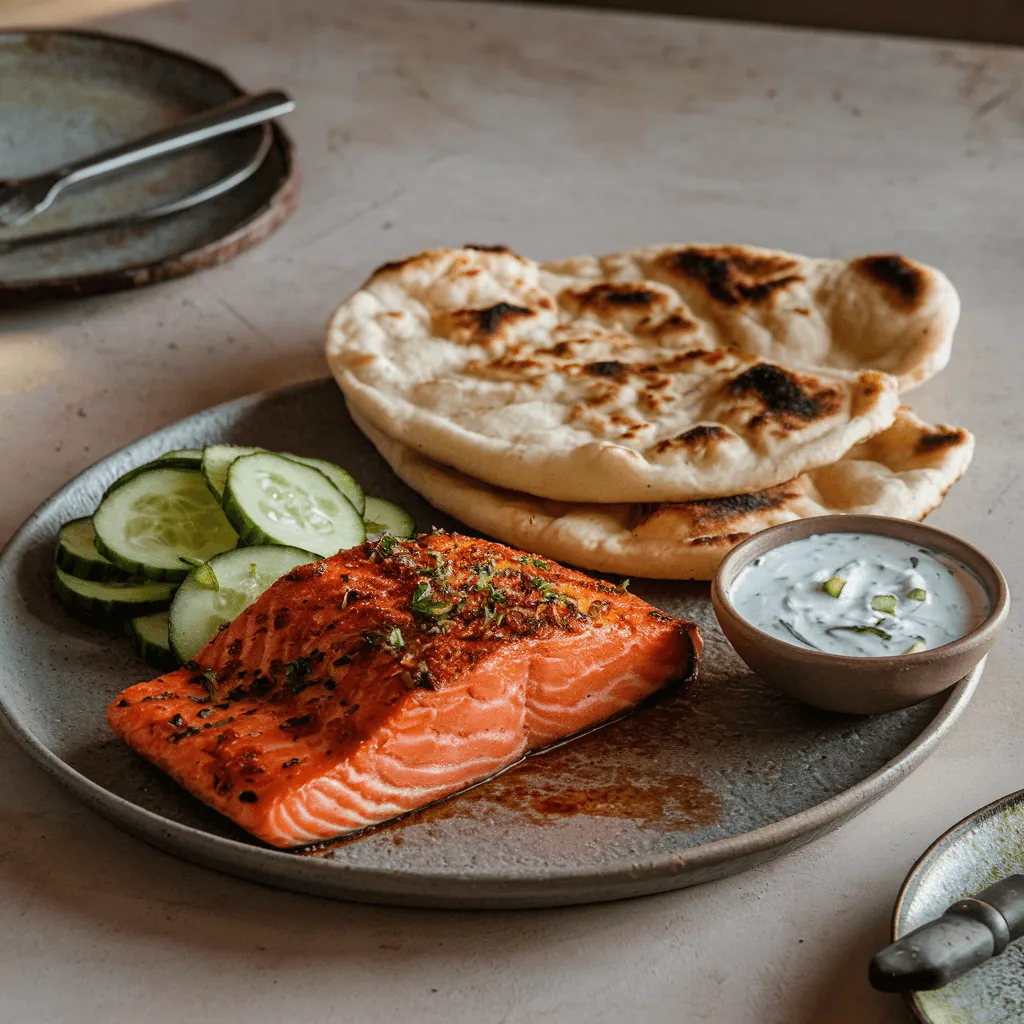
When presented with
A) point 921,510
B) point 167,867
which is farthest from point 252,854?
point 921,510

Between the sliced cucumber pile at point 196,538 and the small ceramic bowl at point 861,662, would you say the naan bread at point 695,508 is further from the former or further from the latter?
the small ceramic bowl at point 861,662

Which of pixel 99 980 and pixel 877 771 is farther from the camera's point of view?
pixel 877 771

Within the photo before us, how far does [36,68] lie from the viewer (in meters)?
5.52

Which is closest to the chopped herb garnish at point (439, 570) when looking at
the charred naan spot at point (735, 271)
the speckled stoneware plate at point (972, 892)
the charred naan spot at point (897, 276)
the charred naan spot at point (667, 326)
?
the speckled stoneware plate at point (972, 892)

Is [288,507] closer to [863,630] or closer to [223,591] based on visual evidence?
[223,591]

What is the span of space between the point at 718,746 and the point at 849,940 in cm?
43

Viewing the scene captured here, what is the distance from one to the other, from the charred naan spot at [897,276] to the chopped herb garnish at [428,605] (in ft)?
5.77

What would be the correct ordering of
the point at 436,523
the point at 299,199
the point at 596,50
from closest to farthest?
the point at 436,523 < the point at 299,199 < the point at 596,50

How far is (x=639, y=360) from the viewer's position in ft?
11.7

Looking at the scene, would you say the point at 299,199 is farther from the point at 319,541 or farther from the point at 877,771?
the point at 877,771

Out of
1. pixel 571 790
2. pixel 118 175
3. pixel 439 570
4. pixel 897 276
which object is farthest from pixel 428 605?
pixel 118 175

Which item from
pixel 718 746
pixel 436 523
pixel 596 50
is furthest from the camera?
pixel 596 50

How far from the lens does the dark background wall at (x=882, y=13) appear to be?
8.12 m

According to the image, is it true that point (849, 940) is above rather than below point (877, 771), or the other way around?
below
